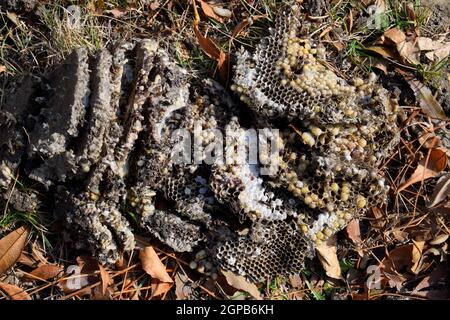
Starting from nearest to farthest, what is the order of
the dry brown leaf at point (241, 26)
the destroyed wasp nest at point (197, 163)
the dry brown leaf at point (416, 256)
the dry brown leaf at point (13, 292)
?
the destroyed wasp nest at point (197, 163), the dry brown leaf at point (13, 292), the dry brown leaf at point (416, 256), the dry brown leaf at point (241, 26)

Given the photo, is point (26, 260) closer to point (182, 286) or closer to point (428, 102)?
point (182, 286)

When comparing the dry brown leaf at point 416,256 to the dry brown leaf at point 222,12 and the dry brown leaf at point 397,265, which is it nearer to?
the dry brown leaf at point 397,265

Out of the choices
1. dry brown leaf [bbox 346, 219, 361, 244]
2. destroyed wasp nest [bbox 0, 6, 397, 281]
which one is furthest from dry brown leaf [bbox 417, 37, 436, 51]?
dry brown leaf [bbox 346, 219, 361, 244]

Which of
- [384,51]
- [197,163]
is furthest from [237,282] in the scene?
[384,51]

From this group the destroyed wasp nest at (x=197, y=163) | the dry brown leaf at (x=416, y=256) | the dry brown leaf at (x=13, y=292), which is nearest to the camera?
the destroyed wasp nest at (x=197, y=163)

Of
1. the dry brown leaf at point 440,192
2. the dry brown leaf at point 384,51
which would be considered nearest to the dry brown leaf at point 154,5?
the dry brown leaf at point 384,51

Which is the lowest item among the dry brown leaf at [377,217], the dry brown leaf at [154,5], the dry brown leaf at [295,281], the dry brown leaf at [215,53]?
the dry brown leaf at [295,281]
